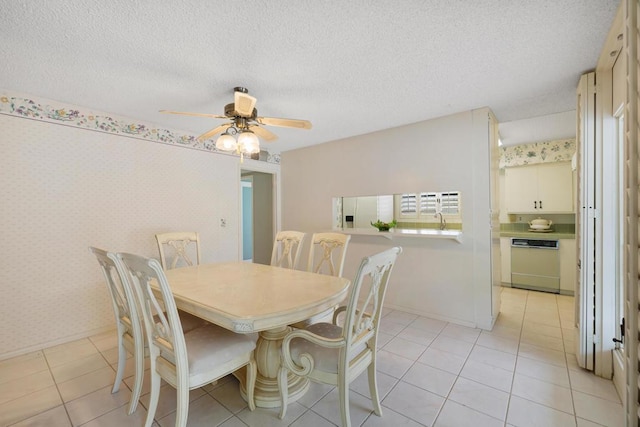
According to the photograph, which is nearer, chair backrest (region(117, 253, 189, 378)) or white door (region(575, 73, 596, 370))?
chair backrest (region(117, 253, 189, 378))

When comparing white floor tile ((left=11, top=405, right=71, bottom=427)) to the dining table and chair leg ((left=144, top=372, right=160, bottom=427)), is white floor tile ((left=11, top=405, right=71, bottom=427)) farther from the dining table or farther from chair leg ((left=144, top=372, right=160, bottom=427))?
the dining table

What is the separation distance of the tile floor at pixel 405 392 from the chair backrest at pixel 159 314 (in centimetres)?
50

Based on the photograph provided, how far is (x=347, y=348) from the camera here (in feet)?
4.41

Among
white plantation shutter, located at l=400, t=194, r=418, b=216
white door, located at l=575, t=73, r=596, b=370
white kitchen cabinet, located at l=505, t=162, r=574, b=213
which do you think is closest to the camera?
white door, located at l=575, t=73, r=596, b=370

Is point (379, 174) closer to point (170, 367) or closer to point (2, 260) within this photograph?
point (170, 367)

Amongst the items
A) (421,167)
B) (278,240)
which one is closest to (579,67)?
(421,167)

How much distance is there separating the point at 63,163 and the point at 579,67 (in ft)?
14.2

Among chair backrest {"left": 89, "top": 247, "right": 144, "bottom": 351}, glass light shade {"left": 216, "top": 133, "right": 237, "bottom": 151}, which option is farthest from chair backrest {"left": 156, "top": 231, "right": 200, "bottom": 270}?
glass light shade {"left": 216, "top": 133, "right": 237, "bottom": 151}

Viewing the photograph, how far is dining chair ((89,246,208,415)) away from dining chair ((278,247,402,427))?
29.4 inches

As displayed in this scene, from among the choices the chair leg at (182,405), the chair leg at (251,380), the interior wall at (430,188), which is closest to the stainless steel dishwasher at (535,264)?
the interior wall at (430,188)

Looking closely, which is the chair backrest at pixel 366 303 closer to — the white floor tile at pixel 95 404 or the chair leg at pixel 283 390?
the chair leg at pixel 283 390

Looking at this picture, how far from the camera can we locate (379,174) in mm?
3457

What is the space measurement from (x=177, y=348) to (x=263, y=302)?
0.44 metres

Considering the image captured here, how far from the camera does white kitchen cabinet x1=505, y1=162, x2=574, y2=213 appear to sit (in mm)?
4066
